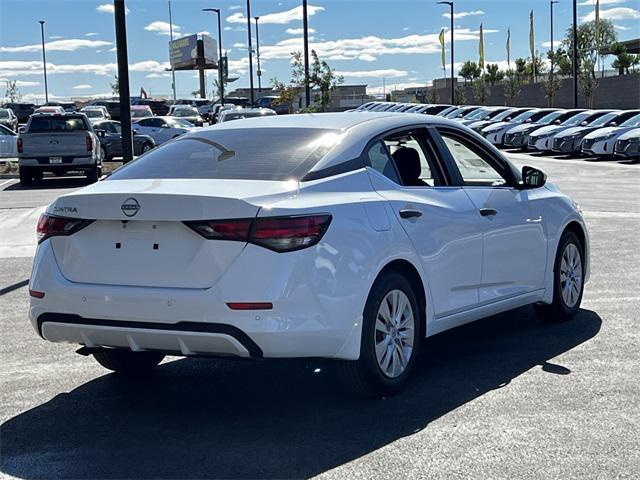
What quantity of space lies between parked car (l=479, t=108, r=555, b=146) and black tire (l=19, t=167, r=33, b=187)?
66.9 feet

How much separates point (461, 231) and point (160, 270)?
7.07 ft

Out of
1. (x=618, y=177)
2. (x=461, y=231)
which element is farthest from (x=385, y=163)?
(x=618, y=177)

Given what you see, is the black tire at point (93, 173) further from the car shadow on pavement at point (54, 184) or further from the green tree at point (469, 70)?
the green tree at point (469, 70)

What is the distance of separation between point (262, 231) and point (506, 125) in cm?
3548

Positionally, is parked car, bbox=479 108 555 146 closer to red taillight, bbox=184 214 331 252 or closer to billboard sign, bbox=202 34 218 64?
red taillight, bbox=184 214 331 252

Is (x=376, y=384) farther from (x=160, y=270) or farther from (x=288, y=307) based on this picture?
(x=160, y=270)

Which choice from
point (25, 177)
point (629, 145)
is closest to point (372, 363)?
point (25, 177)

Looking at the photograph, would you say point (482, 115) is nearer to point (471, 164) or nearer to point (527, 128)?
point (527, 128)

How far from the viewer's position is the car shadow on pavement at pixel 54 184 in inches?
929

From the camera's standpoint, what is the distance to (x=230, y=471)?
4.56m

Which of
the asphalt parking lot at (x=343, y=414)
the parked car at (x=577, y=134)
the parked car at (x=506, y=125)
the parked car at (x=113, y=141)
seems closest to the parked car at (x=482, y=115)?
the parked car at (x=506, y=125)

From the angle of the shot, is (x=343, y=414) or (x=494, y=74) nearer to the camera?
(x=343, y=414)

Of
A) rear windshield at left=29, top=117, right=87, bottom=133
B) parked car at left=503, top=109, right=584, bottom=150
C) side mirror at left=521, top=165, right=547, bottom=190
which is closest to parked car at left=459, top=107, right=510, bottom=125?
parked car at left=503, top=109, right=584, bottom=150

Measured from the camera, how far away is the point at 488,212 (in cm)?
675
